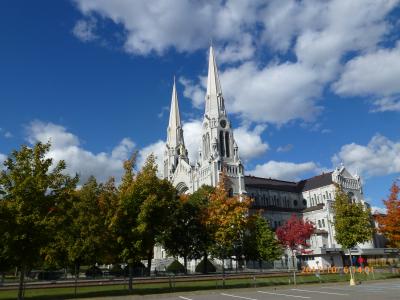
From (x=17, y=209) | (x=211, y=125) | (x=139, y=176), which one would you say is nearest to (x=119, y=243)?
(x=139, y=176)

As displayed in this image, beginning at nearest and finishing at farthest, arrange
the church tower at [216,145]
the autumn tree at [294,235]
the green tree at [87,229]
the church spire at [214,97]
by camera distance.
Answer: the green tree at [87,229] < the autumn tree at [294,235] < the church tower at [216,145] < the church spire at [214,97]

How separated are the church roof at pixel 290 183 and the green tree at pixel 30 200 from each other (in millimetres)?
71079

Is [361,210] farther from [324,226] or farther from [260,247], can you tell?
[324,226]

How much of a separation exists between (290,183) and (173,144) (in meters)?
34.5

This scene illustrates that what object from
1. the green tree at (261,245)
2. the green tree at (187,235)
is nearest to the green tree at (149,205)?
the green tree at (187,235)

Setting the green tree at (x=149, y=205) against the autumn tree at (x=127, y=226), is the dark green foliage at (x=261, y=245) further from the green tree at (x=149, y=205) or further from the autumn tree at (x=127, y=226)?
the autumn tree at (x=127, y=226)

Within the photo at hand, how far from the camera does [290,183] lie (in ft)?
350

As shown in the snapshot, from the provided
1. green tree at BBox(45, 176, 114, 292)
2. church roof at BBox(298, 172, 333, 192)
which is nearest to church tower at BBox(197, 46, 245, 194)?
church roof at BBox(298, 172, 333, 192)

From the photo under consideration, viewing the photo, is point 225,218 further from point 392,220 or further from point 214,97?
point 214,97

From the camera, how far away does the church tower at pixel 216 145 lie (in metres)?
80.9

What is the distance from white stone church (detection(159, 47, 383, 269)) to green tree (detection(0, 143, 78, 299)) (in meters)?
55.8

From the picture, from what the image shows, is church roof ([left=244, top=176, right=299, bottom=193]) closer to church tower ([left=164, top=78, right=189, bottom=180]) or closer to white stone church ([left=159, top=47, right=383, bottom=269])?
white stone church ([left=159, top=47, right=383, bottom=269])

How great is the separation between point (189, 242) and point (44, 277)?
2128 cm

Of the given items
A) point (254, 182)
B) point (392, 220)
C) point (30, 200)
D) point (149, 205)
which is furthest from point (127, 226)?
point (254, 182)
